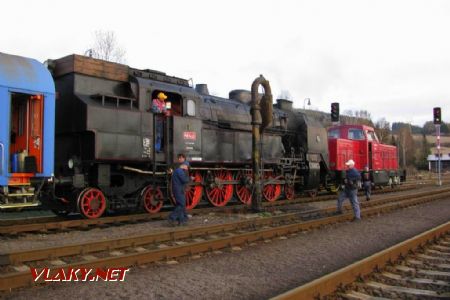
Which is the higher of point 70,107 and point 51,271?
point 70,107

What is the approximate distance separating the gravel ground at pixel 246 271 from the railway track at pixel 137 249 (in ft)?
0.73

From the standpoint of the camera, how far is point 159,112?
1178cm

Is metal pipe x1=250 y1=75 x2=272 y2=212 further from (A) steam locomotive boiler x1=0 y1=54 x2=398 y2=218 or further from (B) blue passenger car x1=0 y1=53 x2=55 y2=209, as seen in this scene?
(B) blue passenger car x1=0 y1=53 x2=55 y2=209

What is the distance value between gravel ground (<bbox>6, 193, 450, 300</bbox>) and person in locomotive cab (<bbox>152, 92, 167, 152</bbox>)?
4.77m

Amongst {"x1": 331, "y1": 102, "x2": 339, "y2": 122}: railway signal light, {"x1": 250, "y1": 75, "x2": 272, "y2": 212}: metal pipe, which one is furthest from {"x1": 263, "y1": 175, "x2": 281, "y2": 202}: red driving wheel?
{"x1": 331, "y1": 102, "x2": 339, "y2": 122}: railway signal light

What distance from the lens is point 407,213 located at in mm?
13531

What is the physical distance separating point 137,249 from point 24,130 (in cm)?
379

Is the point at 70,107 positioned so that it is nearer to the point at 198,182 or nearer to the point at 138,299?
the point at 198,182

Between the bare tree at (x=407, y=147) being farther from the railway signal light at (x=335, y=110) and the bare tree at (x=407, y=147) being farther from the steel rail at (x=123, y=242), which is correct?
the steel rail at (x=123, y=242)

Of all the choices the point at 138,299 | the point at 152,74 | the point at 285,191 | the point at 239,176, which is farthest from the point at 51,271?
the point at 285,191

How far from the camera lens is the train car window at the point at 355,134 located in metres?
22.2

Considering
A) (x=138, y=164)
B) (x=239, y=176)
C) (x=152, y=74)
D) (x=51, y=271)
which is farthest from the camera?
(x=239, y=176)

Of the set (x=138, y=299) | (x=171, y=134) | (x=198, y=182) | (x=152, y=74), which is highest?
(x=152, y=74)

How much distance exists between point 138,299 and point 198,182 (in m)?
8.12
